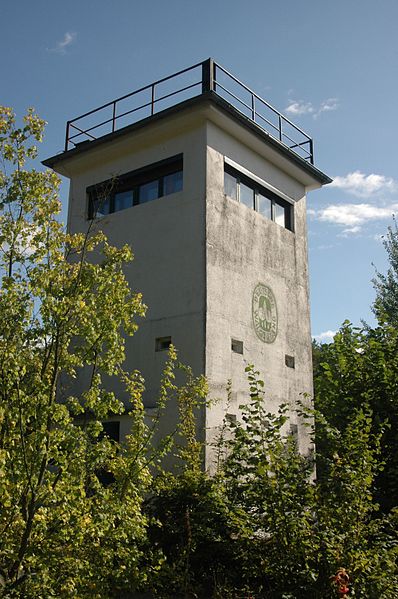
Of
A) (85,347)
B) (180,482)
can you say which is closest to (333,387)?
(180,482)

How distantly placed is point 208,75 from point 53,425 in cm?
1102

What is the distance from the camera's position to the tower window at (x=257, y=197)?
52.9ft

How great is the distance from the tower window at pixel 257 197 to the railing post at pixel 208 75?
186cm

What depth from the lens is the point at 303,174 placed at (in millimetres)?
18391

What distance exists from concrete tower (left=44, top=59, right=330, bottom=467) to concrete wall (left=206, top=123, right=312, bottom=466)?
32 millimetres

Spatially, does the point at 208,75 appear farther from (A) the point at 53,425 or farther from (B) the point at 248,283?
(A) the point at 53,425

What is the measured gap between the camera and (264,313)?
52.9 feet

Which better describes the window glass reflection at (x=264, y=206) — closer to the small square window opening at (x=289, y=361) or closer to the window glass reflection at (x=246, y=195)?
the window glass reflection at (x=246, y=195)

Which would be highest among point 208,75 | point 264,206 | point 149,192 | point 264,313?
point 208,75

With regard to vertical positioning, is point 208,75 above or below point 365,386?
above

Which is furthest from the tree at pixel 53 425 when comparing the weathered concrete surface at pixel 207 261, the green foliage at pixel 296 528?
the weathered concrete surface at pixel 207 261

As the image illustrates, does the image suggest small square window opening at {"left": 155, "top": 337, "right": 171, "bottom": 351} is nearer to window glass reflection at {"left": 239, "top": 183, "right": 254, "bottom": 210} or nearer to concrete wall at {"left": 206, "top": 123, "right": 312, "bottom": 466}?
concrete wall at {"left": 206, "top": 123, "right": 312, "bottom": 466}

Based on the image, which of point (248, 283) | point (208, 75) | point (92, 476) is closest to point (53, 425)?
point (92, 476)

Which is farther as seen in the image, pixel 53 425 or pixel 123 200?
pixel 123 200
